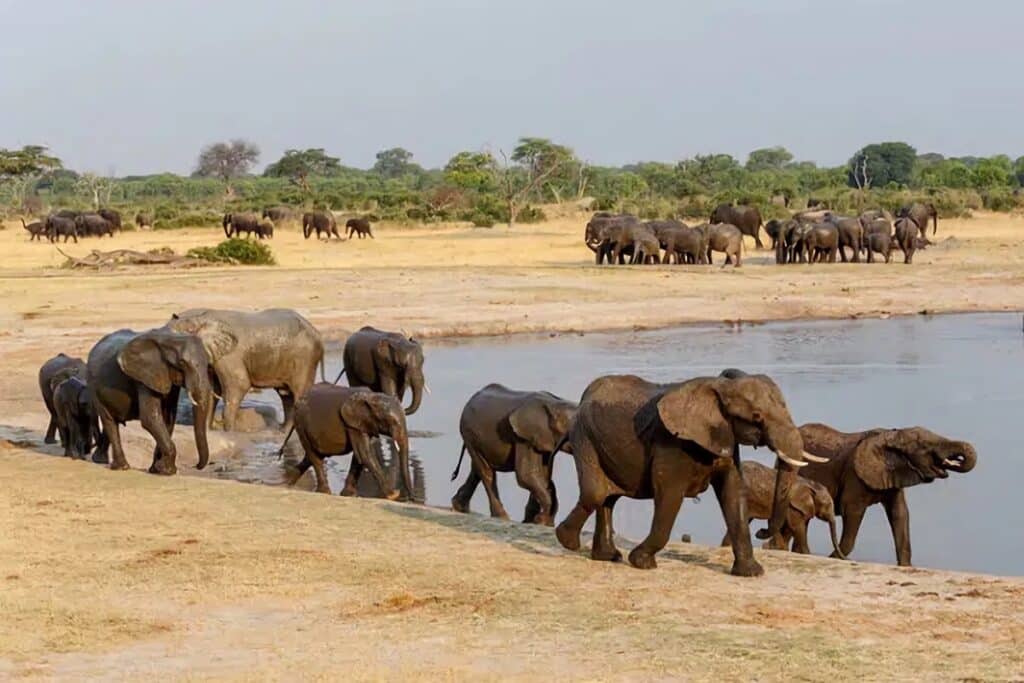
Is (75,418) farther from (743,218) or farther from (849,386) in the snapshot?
(743,218)

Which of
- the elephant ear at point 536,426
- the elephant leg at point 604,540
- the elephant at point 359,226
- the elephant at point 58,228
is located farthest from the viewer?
the elephant at point 58,228

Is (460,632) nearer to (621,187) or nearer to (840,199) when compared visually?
(840,199)

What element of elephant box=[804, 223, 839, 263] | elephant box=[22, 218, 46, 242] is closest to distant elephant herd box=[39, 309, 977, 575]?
elephant box=[804, 223, 839, 263]

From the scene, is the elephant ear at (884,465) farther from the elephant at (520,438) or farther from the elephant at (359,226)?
the elephant at (359,226)

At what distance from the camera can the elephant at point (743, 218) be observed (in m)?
40.8

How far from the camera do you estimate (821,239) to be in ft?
115

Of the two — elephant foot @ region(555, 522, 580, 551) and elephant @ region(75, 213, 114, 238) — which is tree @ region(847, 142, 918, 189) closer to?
elephant @ region(75, 213, 114, 238)

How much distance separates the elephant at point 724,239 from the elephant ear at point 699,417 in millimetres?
26655

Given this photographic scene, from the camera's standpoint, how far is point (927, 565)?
1049 centimetres

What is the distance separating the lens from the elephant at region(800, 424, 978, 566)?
10.1 metres

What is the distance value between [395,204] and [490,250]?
81.3 ft

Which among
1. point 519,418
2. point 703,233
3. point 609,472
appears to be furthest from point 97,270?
point 609,472

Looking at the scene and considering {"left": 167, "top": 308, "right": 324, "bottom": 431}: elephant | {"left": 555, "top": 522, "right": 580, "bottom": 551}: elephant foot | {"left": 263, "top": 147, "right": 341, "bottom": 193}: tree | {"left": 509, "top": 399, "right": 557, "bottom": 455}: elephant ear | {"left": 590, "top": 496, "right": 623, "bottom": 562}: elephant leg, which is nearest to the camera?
{"left": 590, "top": 496, "right": 623, "bottom": 562}: elephant leg

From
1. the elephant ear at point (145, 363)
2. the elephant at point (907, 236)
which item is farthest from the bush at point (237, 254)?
the elephant ear at point (145, 363)
